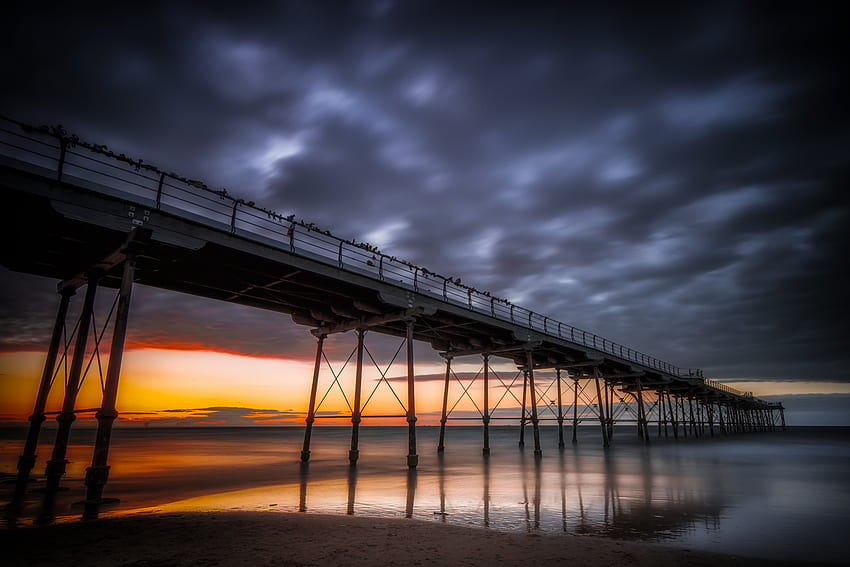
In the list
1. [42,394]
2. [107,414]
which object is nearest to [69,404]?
[42,394]

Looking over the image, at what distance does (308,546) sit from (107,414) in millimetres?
7043

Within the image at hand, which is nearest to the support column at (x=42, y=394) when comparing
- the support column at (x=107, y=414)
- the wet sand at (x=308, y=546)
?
the support column at (x=107, y=414)

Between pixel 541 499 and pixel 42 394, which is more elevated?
pixel 42 394

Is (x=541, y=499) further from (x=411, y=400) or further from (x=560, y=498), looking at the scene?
(x=411, y=400)

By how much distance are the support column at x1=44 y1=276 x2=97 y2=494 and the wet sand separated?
17.5ft

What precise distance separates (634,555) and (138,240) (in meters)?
12.9

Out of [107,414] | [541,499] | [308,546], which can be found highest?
[107,414]

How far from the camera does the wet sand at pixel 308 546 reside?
20.5ft

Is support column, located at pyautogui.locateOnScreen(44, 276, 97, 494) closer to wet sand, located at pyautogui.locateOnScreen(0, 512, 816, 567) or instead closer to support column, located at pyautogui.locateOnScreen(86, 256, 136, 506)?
support column, located at pyautogui.locateOnScreen(86, 256, 136, 506)

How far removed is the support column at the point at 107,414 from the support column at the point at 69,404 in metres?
2.39

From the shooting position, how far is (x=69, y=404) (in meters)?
12.8

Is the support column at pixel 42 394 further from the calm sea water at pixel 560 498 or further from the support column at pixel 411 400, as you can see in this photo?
the support column at pixel 411 400

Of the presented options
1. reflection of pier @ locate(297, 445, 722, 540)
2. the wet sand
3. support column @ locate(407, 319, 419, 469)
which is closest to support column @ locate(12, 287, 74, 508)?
the wet sand

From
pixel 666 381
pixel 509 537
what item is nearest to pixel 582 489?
pixel 509 537
